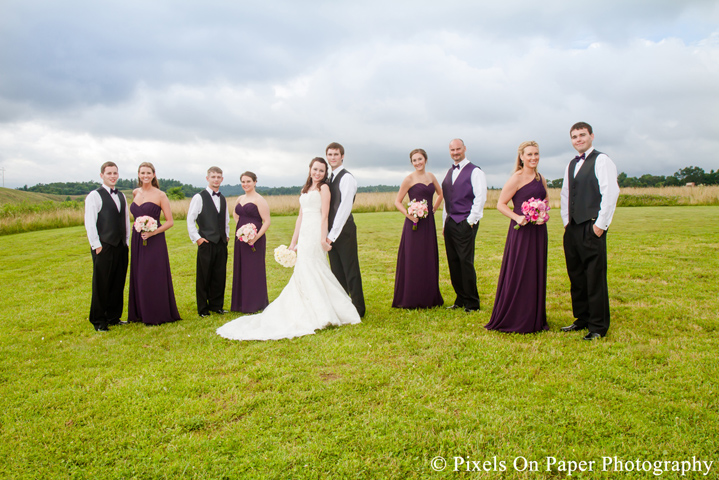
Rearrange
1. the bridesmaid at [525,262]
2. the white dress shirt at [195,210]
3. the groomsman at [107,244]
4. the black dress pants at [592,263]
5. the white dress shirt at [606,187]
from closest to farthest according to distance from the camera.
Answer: the white dress shirt at [606,187]
the black dress pants at [592,263]
the bridesmaid at [525,262]
the groomsman at [107,244]
the white dress shirt at [195,210]

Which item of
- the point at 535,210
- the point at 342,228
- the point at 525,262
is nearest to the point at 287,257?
the point at 342,228

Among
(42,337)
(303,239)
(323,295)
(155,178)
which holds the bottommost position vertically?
(42,337)

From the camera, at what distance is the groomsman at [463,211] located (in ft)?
23.2

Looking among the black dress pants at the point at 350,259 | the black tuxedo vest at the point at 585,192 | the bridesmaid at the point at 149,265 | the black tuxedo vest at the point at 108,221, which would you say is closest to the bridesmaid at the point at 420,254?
the black dress pants at the point at 350,259

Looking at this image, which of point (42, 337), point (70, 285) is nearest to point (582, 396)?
point (42, 337)

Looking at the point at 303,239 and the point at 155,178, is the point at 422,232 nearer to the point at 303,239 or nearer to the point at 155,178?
the point at 303,239

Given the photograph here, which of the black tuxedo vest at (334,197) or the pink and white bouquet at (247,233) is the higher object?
the black tuxedo vest at (334,197)

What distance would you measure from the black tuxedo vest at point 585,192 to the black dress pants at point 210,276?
221 inches

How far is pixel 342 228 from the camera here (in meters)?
6.83

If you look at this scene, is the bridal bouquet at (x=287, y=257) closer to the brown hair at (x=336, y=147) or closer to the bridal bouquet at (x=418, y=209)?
the brown hair at (x=336, y=147)

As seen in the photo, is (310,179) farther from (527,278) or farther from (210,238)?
(527,278)

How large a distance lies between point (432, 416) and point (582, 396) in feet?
4.93

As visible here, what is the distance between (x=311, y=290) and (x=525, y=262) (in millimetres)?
3107

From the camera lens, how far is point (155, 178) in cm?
721
